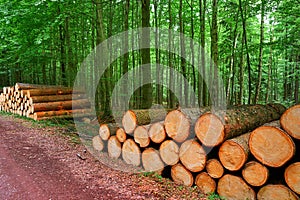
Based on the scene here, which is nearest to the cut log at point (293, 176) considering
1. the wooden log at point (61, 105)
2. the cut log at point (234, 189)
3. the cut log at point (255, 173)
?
the cut log at point (255, 173)

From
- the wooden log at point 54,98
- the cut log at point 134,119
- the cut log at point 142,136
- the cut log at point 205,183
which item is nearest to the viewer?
the cut log at point 205,183

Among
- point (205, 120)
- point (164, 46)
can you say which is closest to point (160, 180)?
point (205, 120)

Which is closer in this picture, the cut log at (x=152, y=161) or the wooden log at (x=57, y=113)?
the cut log at (x=152, y=161)

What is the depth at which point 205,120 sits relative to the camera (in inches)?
155

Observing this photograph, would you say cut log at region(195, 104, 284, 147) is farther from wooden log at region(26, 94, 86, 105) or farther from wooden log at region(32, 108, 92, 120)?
wooden log at region(26, 94, 86, 105)

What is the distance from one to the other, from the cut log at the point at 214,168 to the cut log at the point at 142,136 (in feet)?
4.58

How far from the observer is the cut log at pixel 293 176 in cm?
313

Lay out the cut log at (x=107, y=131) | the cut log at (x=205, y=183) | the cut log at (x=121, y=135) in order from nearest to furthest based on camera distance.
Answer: the cut log at (x=205, y=183)
the cut log at (x=121, y=135)
the cut log at (x=107, y=131)

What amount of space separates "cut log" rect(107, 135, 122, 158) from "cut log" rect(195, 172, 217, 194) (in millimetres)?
2129

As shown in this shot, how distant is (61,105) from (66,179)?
23.4 ft

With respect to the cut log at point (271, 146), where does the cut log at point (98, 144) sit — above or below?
below

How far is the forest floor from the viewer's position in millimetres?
3730

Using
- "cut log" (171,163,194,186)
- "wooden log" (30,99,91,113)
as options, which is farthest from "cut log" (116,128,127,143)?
"wooden log" (30,99,91,113)

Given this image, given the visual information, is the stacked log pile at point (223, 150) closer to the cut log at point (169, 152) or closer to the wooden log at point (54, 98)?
the cut log at point (169, 152)
